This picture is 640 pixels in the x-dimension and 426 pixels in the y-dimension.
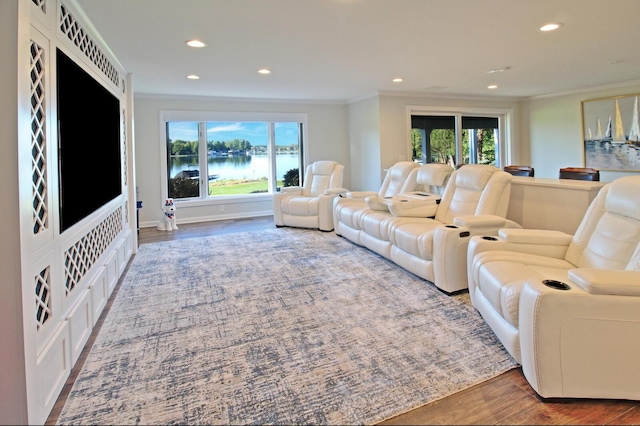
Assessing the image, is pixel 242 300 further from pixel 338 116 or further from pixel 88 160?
pixel 338 116

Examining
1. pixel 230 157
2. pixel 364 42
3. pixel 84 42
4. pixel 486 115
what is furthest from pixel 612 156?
pixel 84 42

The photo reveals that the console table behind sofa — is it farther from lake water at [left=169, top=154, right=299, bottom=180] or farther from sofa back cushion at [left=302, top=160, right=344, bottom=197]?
lake water at [left=169, top=154, right=299, bottom=180]

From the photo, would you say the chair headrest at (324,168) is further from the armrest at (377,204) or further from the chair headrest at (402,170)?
the armrest at (377,204)

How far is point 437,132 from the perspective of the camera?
7594mm

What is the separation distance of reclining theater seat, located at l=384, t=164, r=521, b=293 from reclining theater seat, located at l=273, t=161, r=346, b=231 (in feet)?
6.30

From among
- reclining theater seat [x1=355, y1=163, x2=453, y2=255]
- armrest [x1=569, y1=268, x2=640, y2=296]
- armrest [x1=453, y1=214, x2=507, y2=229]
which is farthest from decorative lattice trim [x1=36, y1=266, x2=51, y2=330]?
reclining theater seat [x1=355, y1=163, x2=453, y2=255]

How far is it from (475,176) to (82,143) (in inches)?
133

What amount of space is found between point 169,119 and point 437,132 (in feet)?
16.8

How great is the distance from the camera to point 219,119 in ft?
23.4

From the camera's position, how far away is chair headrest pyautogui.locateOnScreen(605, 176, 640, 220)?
2.14 m

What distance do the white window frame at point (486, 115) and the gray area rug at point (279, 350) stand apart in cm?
418

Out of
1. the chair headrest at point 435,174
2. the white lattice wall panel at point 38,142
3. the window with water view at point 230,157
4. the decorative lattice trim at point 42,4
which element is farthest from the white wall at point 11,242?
the window with water view at point 230,157

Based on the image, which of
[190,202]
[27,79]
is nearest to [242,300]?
[27,79]

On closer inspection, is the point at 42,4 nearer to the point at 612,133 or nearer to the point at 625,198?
the point at 625,198
